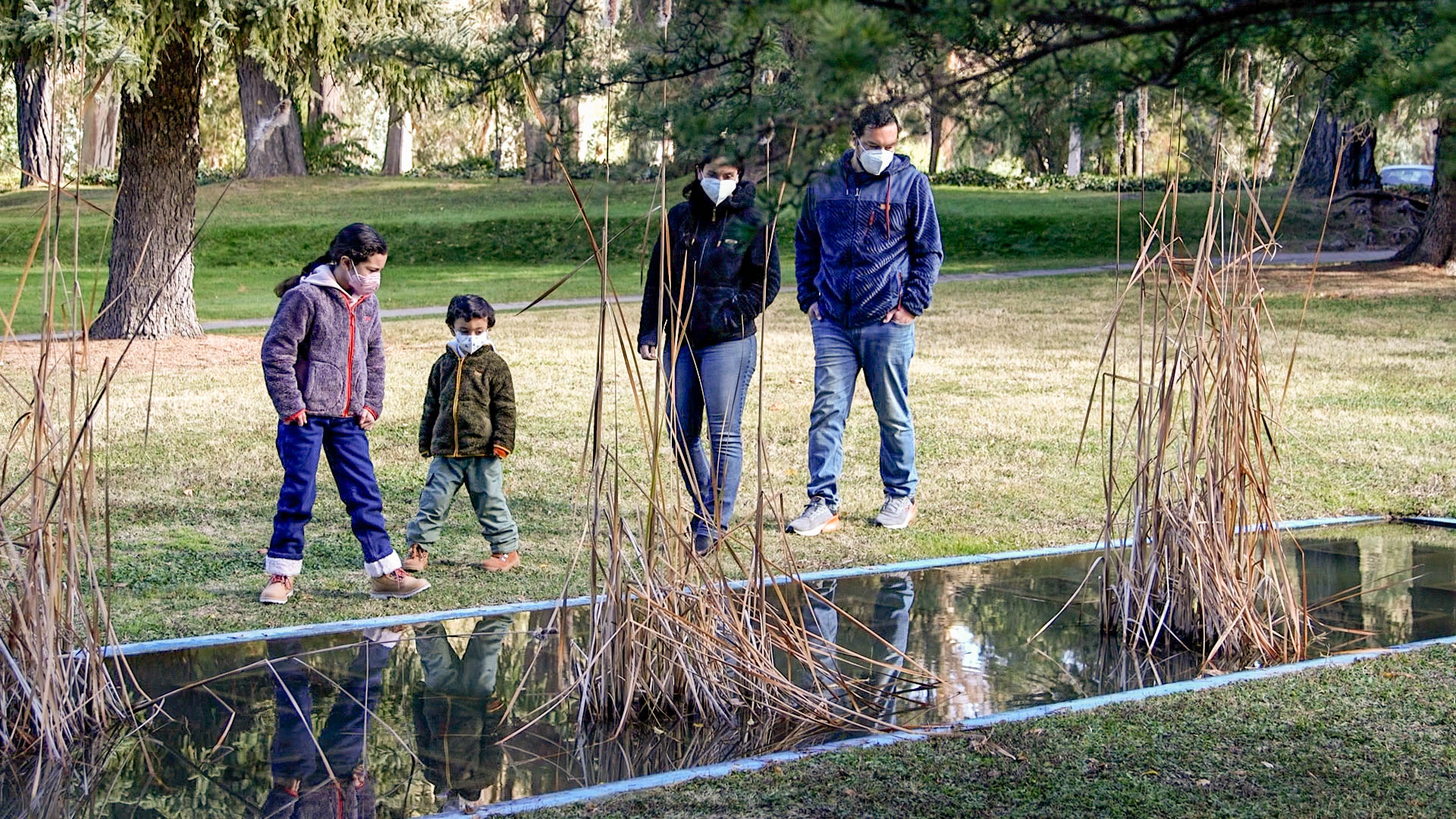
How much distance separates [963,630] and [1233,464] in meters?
1.10

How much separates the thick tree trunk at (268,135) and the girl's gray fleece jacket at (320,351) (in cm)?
3006

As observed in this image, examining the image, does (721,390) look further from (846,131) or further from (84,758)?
(846,131)

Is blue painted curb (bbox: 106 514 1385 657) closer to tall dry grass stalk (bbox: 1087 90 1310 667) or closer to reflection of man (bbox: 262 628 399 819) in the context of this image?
reflection of man (bbox: 262 628 399 819)

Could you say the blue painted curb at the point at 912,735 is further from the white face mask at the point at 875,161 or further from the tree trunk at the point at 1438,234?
the tree trunk at the point at 1438,234

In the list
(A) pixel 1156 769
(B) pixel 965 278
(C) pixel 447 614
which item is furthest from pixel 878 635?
(B) pixel 965 278

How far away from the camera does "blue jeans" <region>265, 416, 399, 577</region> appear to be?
554 centimetres

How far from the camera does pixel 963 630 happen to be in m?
5.34

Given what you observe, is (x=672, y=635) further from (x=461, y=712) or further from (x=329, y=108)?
(x=329, y=108)

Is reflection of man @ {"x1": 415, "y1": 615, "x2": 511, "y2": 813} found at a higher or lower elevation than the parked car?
A: lower

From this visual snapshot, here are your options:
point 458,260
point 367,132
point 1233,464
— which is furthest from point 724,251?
point 367,132

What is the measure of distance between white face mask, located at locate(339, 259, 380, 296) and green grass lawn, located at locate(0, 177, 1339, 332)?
1346 centimetres

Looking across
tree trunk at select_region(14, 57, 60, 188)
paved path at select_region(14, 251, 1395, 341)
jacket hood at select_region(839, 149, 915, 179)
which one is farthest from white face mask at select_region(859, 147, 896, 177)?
paved path at select_region(14, 251, 1395, 341)

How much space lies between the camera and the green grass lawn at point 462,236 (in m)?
22.1

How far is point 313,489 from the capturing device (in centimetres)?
557
